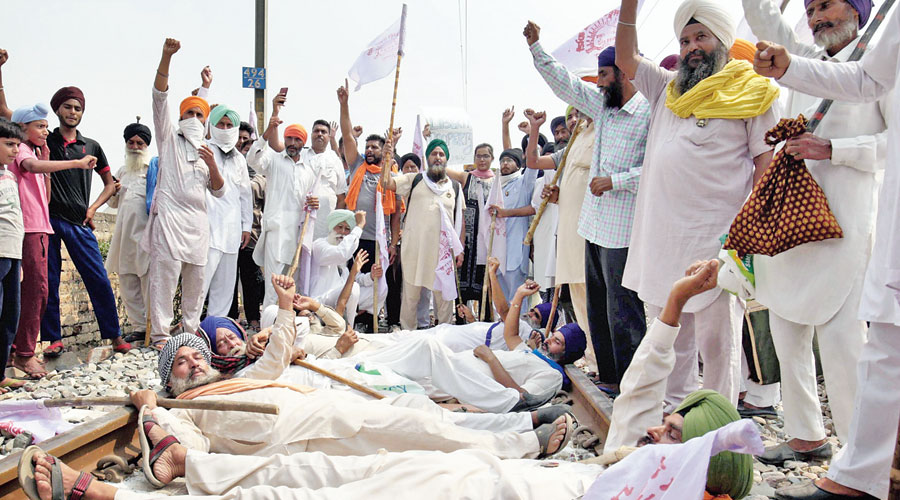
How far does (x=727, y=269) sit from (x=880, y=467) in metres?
1.25

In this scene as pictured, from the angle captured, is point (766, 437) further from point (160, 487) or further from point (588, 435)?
point (160, 487)

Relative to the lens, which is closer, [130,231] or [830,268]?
[830,268]

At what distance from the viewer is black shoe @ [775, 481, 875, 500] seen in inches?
90.4

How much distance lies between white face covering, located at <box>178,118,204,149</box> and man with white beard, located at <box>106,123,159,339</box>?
0.55 meters

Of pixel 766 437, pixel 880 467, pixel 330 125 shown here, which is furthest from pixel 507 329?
Result: pixel 330 125

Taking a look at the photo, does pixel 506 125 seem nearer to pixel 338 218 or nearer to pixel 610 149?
pixel 338 218

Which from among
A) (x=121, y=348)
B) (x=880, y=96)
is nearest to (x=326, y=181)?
(x=121, y=348)

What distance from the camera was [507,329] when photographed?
540 centimetres

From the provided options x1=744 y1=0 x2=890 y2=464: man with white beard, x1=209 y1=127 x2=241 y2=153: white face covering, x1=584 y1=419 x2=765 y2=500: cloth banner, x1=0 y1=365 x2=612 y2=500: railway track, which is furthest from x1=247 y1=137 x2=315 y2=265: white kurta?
x1=584 y1=419 x2=765 y2=500: cloth banner

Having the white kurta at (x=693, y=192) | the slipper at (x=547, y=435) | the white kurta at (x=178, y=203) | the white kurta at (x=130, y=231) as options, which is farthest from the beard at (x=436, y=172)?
the slipper at (x=547, y=435)

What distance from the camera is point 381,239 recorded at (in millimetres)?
7664

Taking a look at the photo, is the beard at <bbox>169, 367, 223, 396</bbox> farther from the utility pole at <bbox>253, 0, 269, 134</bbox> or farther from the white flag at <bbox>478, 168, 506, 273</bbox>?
the utility pole at <bbox>253, 0, 269, 134</bbox>

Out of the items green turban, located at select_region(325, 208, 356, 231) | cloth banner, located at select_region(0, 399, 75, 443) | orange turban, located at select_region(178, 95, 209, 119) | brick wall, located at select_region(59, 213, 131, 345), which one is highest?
orange turban, located at select_region(178, 95, 209, 119)

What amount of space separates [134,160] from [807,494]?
6.63 m
